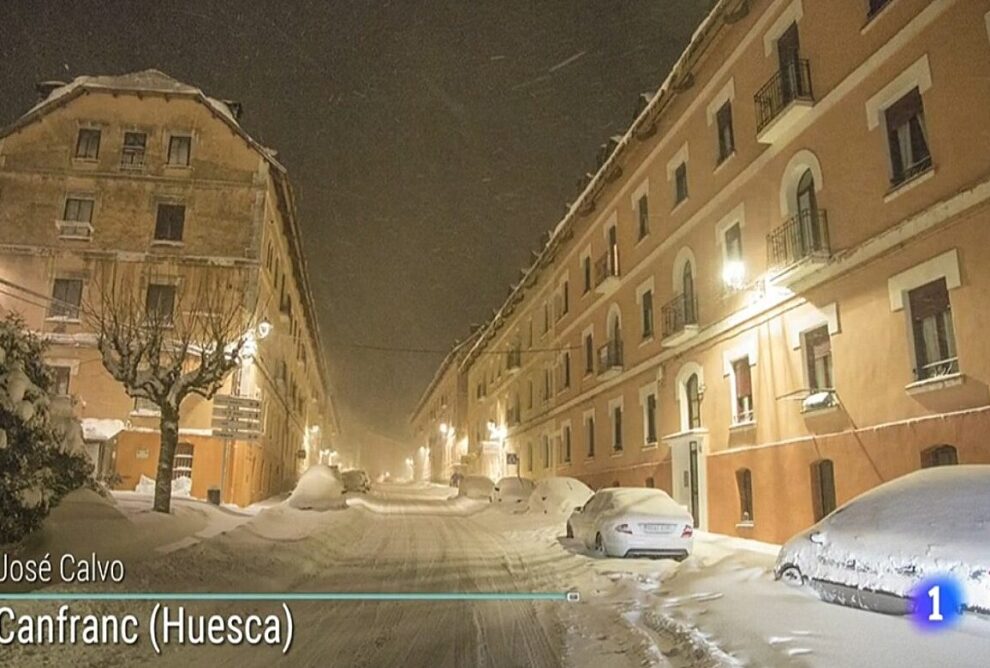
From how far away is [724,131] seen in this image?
58.6ft

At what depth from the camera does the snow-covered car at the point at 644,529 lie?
39.8 ft

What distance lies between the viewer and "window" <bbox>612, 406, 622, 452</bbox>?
24766 millimetres

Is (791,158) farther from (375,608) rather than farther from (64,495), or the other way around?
(64,495)

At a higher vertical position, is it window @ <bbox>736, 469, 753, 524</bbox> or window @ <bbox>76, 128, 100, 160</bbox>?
window @ <bbox>76, 128, 100, 160</bbox>

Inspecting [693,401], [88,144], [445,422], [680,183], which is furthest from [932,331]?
[445,422]

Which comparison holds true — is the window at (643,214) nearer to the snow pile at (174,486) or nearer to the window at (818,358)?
the window at (818,358)

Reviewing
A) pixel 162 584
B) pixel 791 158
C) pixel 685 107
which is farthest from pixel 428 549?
pixel 685 107

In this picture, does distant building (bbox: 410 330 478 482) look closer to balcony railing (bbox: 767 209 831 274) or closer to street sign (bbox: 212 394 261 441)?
street sign (bbox: 212 394 261 441)

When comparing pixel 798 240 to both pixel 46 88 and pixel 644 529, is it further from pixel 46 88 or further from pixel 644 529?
pixel 46 88

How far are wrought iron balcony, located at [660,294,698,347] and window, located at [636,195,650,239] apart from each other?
3398 mm

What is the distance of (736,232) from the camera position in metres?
17.0

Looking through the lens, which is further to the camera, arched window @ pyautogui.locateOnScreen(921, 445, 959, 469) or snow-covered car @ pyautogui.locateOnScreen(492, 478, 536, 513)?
snow-covered car @ pyautogui.locateOnScreen(492, 478, 536, 513)

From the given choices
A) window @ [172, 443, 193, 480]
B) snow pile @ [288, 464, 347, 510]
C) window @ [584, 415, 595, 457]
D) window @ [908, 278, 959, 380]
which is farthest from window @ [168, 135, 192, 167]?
window @ [908, 278, 959, 380]

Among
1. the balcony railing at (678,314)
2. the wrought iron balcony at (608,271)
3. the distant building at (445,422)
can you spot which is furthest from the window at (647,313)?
the distant building at (445,422)
